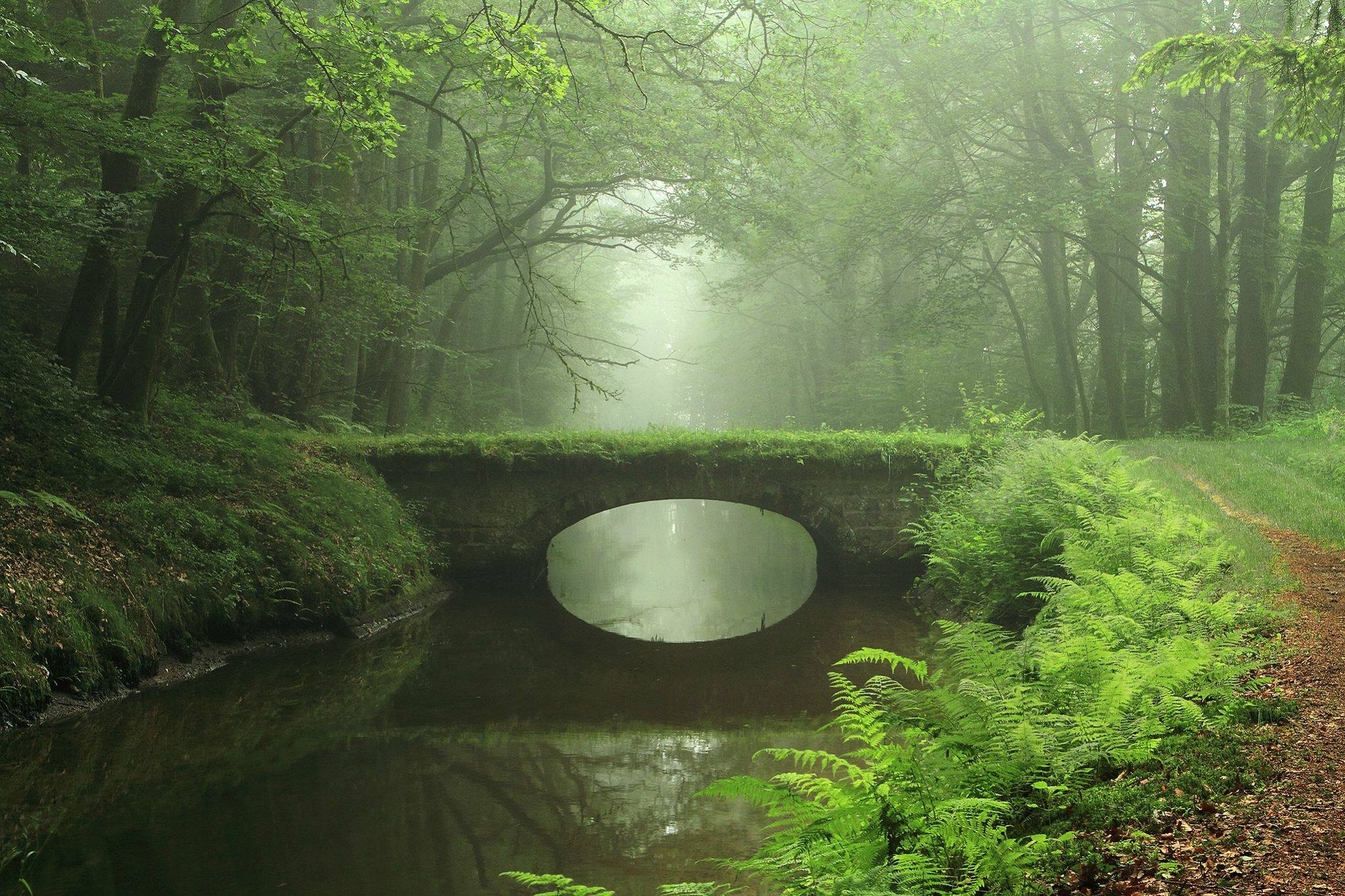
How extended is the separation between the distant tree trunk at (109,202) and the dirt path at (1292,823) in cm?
1035

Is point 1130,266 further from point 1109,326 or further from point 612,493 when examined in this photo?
point 612,493

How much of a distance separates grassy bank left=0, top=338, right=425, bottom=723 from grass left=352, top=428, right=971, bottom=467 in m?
1.38

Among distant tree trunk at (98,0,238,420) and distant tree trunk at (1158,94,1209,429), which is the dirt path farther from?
distant tree trunk at (1158,94,1209,429)

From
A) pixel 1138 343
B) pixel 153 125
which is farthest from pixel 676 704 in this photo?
pixel 1138 343

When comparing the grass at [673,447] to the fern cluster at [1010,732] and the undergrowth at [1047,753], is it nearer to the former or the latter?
the fern cluster at [1010,732]

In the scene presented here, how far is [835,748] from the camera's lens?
22.1 feet

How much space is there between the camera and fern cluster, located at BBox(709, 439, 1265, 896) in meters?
3.14

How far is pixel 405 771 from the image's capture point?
624cm

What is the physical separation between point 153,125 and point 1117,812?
9.87 meters

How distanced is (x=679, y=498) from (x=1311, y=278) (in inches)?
520

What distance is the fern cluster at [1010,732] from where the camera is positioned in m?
3.14

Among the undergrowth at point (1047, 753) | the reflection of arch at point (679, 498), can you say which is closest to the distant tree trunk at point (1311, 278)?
the reflection of arch at point (679, 498)

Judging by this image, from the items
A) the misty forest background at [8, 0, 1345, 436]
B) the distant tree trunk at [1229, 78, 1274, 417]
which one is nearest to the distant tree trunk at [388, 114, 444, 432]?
the misty forest background at [8, 0, 1345, 436]

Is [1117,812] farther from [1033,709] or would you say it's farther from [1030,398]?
[1030,398]
